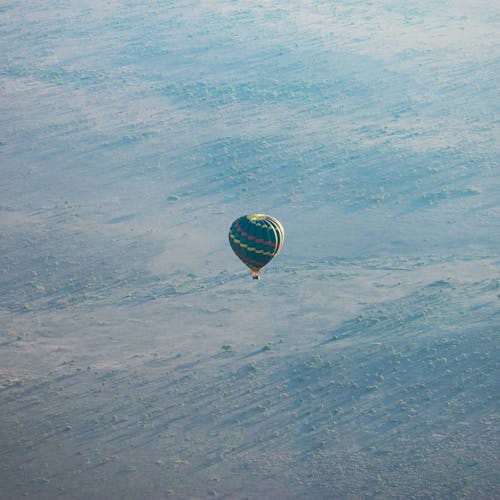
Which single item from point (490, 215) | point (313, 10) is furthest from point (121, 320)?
point (313, 10)

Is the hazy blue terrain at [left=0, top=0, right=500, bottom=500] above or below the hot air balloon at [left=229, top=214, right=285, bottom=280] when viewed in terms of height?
below

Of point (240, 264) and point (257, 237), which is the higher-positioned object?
point (257, 237)

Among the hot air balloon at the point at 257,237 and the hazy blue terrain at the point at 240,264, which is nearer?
the hazy blue terrain at the point at 240,264

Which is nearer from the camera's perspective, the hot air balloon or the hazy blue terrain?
the hazy blue terrain

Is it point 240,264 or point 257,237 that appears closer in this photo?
point 257,237
